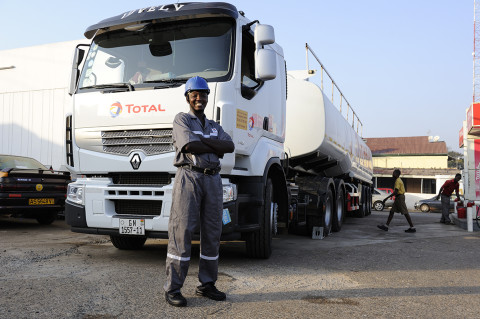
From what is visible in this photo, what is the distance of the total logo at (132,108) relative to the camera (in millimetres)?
5004

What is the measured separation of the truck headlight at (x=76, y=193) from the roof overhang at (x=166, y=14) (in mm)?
2007

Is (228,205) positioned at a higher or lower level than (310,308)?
higher

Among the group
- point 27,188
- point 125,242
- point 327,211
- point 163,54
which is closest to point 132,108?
point 163,54

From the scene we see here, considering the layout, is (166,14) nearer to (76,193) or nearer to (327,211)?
(76,193)

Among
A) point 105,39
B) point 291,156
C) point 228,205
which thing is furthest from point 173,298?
point 291,156

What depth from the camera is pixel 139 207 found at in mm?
5184

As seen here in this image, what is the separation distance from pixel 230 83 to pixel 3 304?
316 cm

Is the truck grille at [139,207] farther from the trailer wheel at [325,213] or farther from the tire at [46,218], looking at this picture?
the tire at [46,218]

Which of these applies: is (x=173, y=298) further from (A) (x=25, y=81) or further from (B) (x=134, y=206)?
(A) (x=25, y=81)

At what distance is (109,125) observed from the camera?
17.0 ft

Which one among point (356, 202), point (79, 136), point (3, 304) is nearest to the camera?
point (3, 304)

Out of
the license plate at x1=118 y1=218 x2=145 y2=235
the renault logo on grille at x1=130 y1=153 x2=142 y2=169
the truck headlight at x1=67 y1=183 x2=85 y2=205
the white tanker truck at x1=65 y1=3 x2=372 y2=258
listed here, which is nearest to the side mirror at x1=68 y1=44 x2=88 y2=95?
the white tanker truck at x1=65 y1=3 x2=372 y2=258

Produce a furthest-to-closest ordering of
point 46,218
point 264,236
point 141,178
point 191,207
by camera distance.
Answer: point 46,218, point 264,236, point 141,178, point 191,207

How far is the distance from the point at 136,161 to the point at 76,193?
952 millimetres
